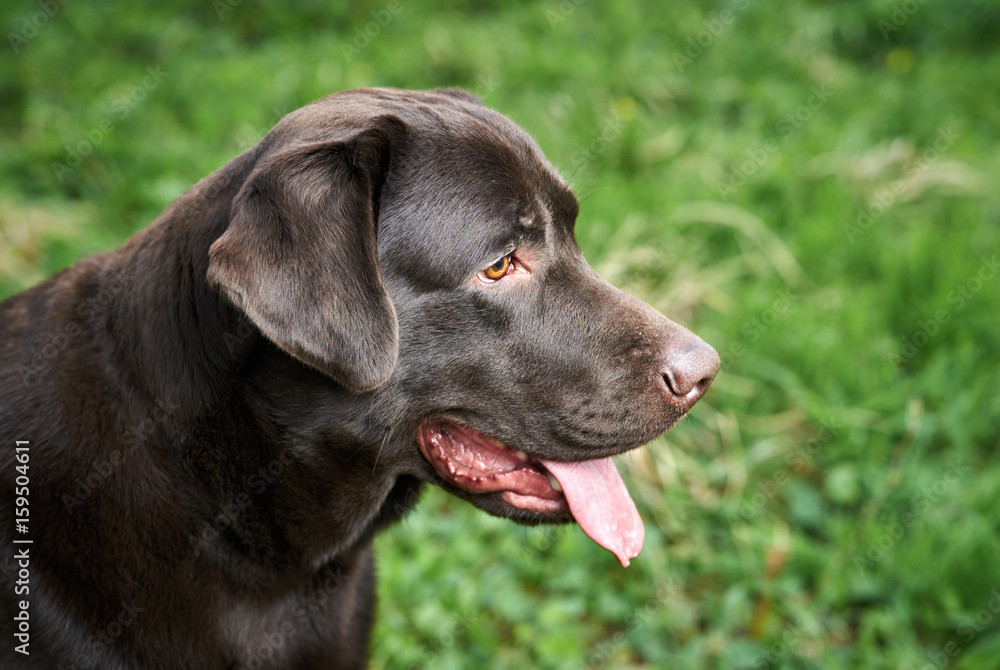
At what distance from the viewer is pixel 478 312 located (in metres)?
1.98

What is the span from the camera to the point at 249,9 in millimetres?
7160

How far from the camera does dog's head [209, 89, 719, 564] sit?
68.8 inches

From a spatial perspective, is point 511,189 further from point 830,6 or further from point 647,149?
point 830,6

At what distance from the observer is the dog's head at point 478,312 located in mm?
1748

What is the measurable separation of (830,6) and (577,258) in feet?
21.3

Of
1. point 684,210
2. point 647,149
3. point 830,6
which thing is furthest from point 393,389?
point 830,6

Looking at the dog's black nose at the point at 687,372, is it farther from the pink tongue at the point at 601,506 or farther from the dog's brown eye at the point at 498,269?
the dog's brown eye at the point at 498,269

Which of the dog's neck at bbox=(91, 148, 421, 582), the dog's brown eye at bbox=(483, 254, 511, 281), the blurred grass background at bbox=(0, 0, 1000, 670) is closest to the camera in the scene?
the dog's neck at bbox=(91, 148, 421, 582)

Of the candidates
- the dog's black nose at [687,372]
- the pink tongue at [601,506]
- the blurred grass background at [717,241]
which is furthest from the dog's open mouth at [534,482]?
→ the blurred grass background at [717,241]

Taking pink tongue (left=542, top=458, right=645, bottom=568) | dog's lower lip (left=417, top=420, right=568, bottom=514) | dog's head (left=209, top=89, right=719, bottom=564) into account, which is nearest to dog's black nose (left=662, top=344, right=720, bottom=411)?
dog's head (left=209, top=89, right=719, bottom=564)

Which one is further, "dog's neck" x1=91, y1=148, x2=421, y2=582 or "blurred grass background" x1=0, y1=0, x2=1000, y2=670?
"blurred grass background" x1=0, y1=0, x2=1000, y2=670

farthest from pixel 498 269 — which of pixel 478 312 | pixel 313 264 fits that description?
pixel 313 264

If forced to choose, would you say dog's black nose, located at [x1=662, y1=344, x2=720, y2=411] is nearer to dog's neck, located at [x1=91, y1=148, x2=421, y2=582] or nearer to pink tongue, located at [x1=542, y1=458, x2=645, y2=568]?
pink tongue, located at [x1=542, y1=458, x2=645, y2=568]

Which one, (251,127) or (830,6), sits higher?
(251,127)
